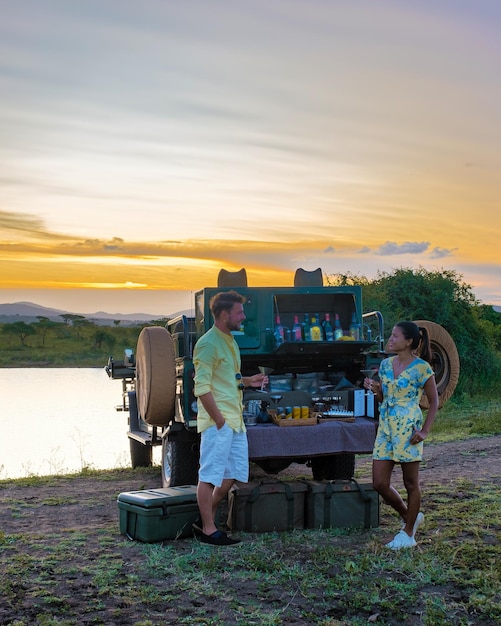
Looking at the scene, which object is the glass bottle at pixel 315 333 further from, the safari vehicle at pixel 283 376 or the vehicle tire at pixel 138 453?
the vehicle tire at pixel 138 453

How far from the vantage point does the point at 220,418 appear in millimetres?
6441

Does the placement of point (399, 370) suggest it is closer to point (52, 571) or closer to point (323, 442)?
point (323, 442)

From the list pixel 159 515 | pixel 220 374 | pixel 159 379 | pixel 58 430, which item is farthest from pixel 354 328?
pixel 58 430

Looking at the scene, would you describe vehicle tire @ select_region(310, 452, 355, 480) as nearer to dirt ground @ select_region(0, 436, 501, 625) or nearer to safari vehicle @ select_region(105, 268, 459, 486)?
safari vehicle @ select_region(105, 268, 459, 486)

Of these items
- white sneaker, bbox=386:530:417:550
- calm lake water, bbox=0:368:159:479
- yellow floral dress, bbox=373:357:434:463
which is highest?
yellow floral dress, bbox=373:357:434:463

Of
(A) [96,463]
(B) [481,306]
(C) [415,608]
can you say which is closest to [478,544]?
(C) [415,608]

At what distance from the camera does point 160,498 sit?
22.4 feet

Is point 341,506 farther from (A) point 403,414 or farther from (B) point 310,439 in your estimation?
(A) point 403,414

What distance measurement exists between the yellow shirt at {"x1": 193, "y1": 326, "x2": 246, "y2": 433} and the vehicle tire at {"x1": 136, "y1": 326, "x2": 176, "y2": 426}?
2033 millimetres

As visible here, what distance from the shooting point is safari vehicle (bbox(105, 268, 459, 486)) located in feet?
26.6

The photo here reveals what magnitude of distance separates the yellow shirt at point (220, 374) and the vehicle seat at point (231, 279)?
239 cm

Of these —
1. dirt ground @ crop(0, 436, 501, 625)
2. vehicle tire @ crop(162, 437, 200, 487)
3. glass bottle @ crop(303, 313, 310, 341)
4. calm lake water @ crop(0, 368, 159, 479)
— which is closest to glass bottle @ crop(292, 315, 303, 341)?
glass bottle @ crop(303, 313, 310, 341)

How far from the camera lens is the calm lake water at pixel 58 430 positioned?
15.0 metres

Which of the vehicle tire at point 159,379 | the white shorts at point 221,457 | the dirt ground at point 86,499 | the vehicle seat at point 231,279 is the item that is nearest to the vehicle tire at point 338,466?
the dirt ground at point 86,499
